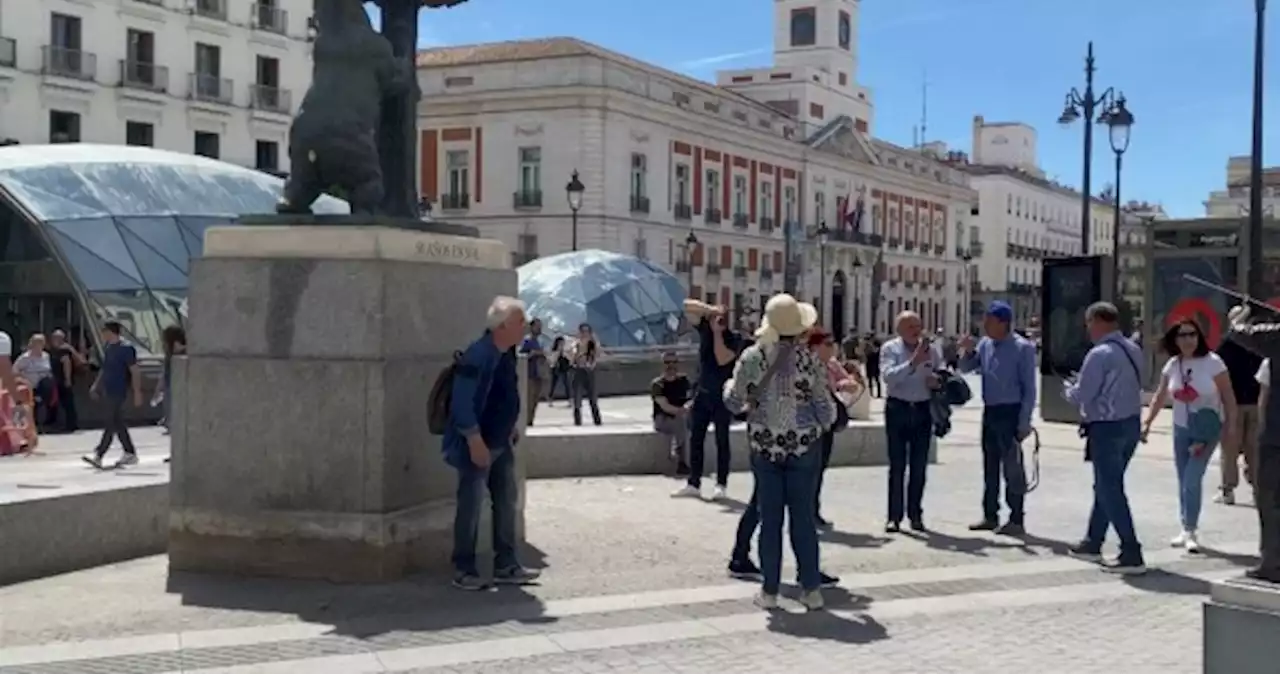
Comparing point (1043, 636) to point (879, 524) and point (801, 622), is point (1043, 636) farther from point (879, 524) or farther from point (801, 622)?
point (879, 524)

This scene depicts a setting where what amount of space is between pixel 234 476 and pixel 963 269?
85836 mm

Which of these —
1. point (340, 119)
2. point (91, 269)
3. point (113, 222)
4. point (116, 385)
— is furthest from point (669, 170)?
point (340, 119)

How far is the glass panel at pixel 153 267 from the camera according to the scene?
995 inches

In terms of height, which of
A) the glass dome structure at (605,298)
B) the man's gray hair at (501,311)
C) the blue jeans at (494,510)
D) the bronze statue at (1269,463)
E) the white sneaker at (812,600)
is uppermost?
the glass dome structure at (605,298)

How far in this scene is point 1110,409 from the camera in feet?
27.2

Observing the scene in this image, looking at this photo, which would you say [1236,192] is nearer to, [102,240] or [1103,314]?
[102,240]

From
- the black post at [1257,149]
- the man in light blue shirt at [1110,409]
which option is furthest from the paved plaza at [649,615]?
the black post at [1257,149]

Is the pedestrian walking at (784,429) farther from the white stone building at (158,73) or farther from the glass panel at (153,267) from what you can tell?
the white stone building at (158,73)

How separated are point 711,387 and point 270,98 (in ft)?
138

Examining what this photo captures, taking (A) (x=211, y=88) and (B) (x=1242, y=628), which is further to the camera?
(A) (x=211, y=88)

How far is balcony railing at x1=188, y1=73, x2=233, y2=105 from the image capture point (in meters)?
46.7

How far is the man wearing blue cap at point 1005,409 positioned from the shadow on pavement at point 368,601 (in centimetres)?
391

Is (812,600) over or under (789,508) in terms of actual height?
under

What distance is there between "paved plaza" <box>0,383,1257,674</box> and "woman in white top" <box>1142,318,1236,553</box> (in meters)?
0.35
